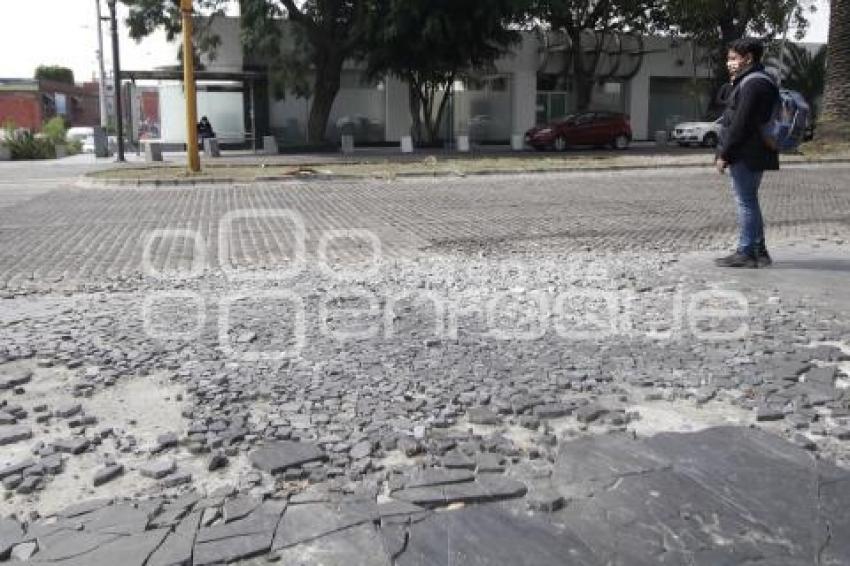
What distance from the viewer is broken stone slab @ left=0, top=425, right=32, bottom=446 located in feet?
12.1

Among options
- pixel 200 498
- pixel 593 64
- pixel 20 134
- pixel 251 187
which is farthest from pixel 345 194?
pixel 593 64

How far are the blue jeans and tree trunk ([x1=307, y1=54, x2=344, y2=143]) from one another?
981 inches

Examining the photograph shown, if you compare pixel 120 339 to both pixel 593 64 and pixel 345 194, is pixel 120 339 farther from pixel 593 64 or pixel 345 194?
pixel 593 64

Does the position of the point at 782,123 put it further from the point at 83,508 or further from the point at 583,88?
the point at 583,88

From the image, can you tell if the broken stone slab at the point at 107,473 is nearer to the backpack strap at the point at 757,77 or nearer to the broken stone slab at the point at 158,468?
the broken stone slab at the point at 158,468

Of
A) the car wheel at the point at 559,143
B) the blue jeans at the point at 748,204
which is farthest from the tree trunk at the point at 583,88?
the blue jeans at the point at 748,204

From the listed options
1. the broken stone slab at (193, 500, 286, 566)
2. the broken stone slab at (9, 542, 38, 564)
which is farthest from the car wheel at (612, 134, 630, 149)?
the broken stone slab at (9, 542, 38, 564)

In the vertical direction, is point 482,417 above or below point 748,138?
below

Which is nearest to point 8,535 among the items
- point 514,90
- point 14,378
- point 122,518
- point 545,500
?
point 122,518

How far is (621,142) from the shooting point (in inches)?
1339

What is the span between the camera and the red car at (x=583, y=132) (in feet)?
106

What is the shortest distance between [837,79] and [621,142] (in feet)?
37.9

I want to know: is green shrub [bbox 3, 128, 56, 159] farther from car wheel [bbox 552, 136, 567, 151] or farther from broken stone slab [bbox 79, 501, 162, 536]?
broken stone slab [bbox 79, 501, 162, 536]

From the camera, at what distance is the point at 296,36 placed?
30.6 metres
